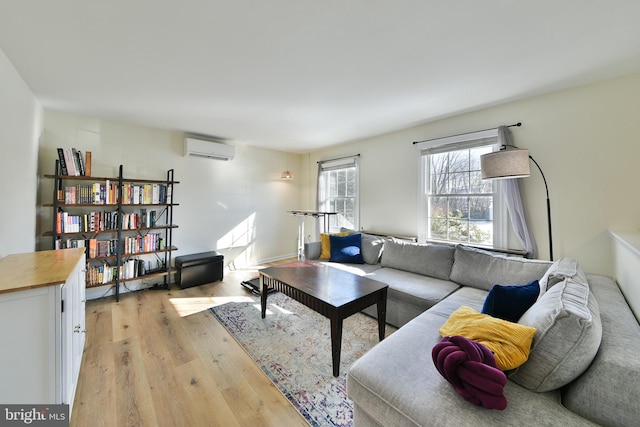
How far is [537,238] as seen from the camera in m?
2.62

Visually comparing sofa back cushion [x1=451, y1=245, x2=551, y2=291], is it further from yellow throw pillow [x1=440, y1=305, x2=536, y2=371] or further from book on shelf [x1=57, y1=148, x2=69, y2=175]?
book on shelf [x1=57, y1=148, x2=69, y2=175]

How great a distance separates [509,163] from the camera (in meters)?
2.19

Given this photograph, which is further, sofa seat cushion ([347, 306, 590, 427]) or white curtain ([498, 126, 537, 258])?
white curtain ([498, 126, 537, 258])

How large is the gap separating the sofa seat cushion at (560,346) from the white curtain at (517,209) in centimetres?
178

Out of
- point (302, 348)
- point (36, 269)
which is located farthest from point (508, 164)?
point (36, 269)

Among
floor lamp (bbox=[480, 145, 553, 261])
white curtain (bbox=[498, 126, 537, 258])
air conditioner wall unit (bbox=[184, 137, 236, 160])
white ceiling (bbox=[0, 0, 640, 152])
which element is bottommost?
white curtain (bbox=[498, 126, 537, 258])

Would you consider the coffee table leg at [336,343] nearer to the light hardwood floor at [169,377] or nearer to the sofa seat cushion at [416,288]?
the light hardwood floor at [169,377]

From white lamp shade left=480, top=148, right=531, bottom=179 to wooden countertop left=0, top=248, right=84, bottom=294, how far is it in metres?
3.23

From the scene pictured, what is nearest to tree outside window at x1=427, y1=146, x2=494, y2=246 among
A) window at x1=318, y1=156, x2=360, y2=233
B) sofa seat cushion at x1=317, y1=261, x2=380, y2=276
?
sofa seat cushion at x1=317, y1=261, x2=380, y2=276

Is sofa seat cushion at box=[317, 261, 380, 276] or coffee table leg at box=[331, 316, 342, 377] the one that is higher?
sofa seat cushion at box=[317, 261, 380, 276]

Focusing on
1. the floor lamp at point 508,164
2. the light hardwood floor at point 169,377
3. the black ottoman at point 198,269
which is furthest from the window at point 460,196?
the black ottoman at point 198,269

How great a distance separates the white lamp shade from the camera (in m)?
2.19

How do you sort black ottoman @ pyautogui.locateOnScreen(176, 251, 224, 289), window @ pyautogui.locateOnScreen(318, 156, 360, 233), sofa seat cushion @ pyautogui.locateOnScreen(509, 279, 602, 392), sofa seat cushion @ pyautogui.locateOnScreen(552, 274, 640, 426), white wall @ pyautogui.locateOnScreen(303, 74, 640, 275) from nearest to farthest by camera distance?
sofa seat cushion @ pyautogui.locateOnScreen(552, 274, 640, 426) < sofa seat cushion @ pyautogui.locateOnScreen(509, 279, 602, 392) < white wall @ pyautogui.locateOnScreen(303, 74, 640, 275) < black ottoman @ pyautogui.locateOnScreen(176, 251, 224, 289) < window @ pyautogui.locateOnScreen(318, 156, 360, 233)

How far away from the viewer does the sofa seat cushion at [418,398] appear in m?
0.90
